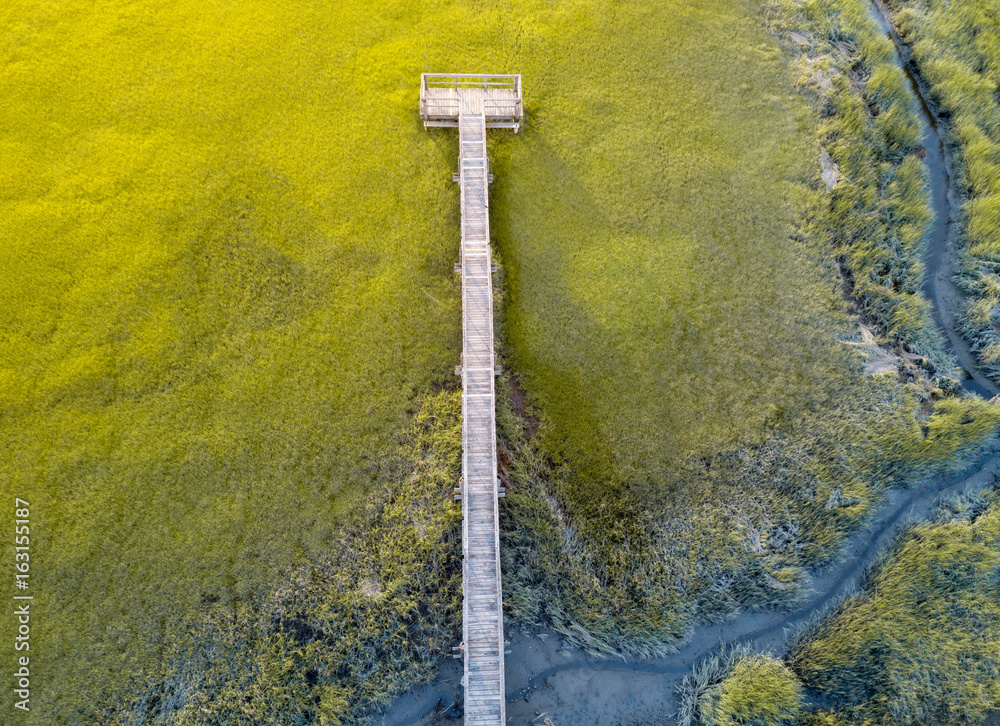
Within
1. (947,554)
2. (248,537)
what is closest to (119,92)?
(248,537)

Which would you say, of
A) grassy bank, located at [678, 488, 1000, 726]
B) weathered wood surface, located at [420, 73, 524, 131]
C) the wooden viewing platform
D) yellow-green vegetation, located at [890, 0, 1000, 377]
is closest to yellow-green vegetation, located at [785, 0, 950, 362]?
yellow-green vegetation, located at [890, 0, 1000, 377]

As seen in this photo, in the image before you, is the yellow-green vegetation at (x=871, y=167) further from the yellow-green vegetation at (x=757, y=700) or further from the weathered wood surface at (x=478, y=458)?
the weathered wood surface at (x=478, y=458)

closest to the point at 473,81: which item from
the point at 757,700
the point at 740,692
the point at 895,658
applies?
the point at 740,692

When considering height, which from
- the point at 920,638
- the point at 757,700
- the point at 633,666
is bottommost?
the point at 757,700

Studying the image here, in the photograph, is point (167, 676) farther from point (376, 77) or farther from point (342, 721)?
point (376, 77)

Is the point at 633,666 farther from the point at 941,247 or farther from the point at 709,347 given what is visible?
the point at 941,247
